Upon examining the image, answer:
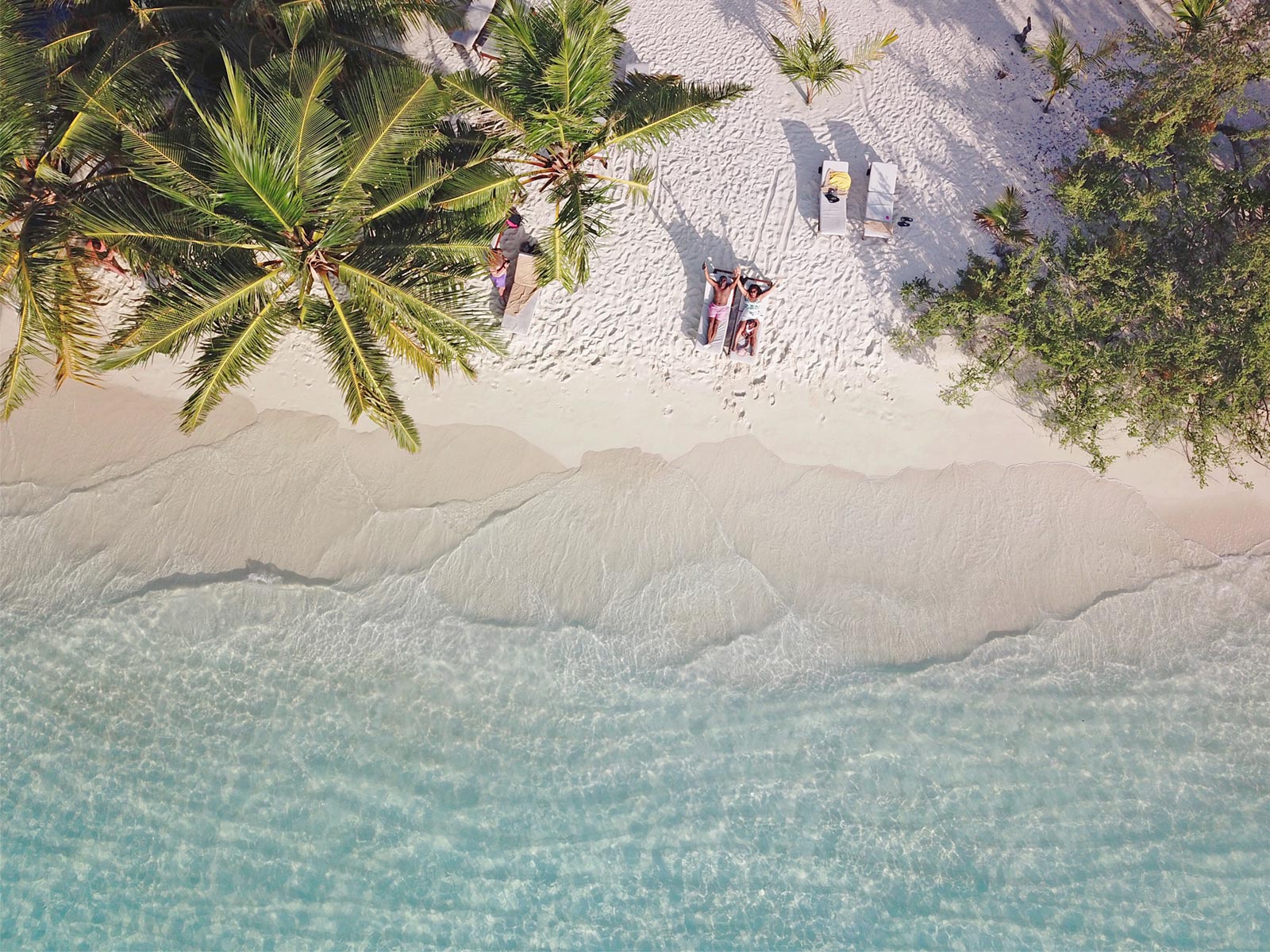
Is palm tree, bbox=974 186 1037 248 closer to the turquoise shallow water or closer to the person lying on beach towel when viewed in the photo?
the person lying on beach towel

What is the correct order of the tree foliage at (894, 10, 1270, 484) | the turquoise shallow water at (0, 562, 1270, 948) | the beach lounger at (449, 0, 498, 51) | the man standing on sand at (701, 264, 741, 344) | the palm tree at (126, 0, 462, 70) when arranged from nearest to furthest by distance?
the palm tree at (126, 0, 462, 70), the tree foliage at (894, 10, 1270, 484), the turquoise shallow water at (0, 562, 1270, 948), the man standing on sand at (701, 264, 741, 344), the beach lounger at (449, 0, 498, 51)

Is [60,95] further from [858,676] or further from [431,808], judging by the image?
[858,676]

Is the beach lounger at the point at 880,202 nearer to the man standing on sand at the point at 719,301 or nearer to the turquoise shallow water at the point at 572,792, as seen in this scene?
the man standing on sand at the point at 719,301

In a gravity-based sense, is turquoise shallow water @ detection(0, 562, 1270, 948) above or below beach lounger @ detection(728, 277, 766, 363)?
below

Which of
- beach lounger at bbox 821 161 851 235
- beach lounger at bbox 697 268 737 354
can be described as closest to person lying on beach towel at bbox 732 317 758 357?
beach lounger at bbox 697 268 737 354

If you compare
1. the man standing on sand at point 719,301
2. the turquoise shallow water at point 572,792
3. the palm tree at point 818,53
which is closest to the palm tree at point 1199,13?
the palm tree at point 818,53

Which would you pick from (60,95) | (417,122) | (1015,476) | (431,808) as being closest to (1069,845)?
(1015,476)
